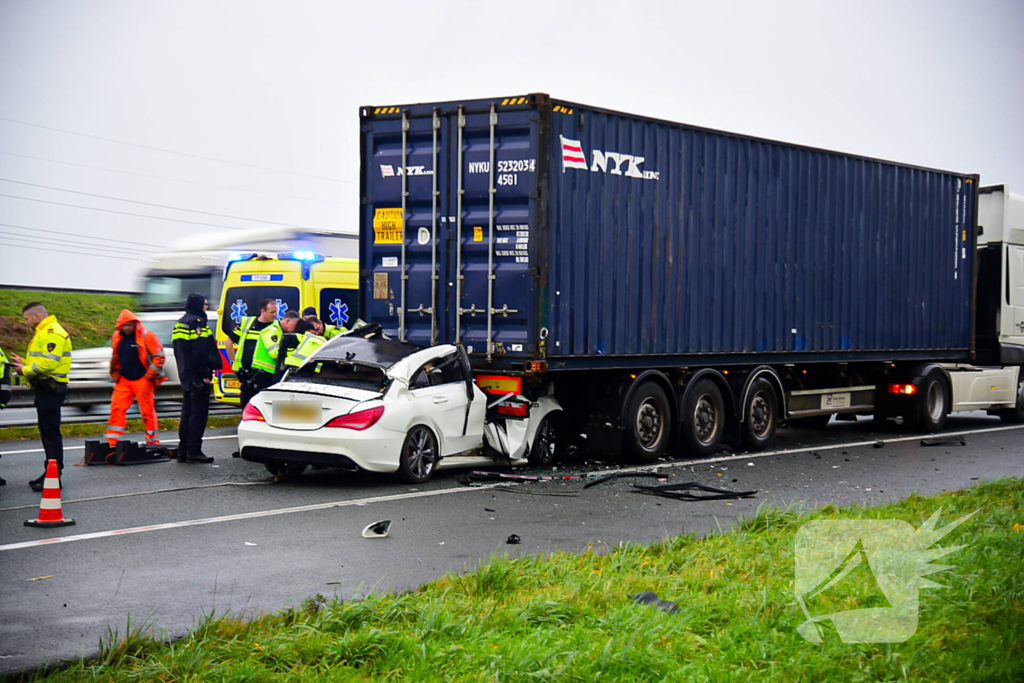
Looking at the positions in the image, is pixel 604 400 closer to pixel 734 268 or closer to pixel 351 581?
pixel 734 268

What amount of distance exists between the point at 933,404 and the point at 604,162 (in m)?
8.87

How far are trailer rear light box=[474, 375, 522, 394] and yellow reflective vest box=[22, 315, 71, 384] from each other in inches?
168

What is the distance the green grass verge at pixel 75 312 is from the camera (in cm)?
3471

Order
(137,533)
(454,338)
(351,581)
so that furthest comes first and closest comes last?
(454,338) → (137,533) → (351,581)

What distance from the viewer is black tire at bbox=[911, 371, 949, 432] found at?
1755 cm

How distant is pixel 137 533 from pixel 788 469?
758cm

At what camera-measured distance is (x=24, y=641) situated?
17.2ft

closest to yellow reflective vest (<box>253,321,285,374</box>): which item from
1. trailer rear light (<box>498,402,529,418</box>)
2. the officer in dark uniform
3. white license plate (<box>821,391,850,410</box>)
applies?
the officer in dark uniform

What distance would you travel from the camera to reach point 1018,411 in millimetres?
19594

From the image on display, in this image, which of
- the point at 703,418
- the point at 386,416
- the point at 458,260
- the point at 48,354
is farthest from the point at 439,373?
the point at 703,418

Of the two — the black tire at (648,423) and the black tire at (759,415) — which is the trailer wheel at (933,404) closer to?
the black tire at (759,415)

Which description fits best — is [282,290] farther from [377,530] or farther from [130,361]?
[377,530]

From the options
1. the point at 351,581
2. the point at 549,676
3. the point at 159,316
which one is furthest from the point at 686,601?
the point at 159,316

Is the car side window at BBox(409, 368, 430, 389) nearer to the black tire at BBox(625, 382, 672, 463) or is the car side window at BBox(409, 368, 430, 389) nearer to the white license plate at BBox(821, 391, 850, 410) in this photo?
the black tire at BBox(625, 382, 672, 463)
